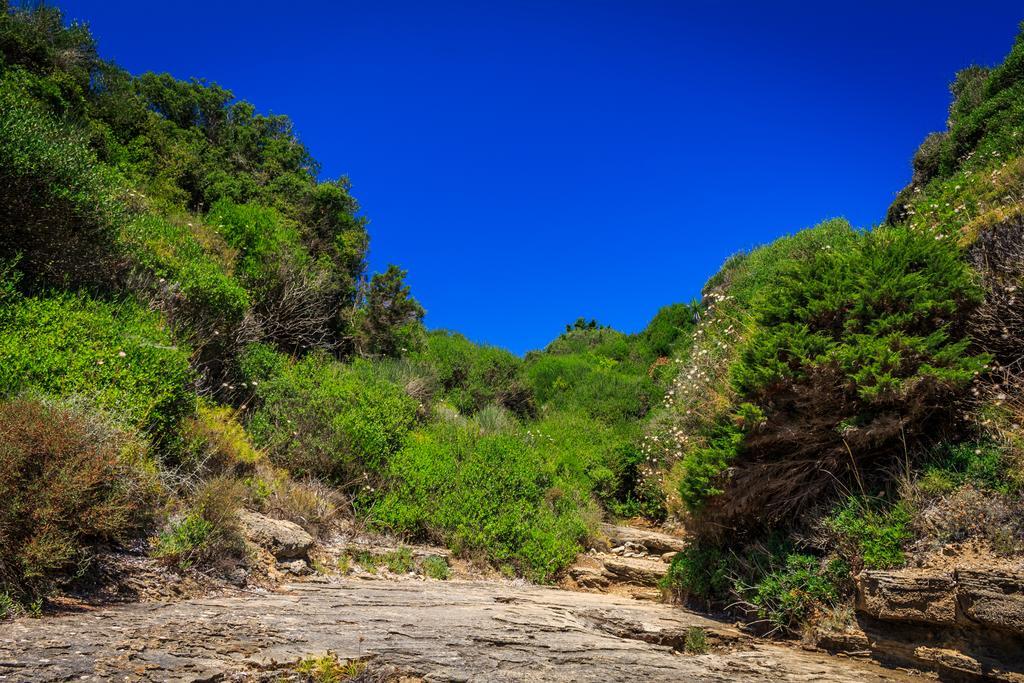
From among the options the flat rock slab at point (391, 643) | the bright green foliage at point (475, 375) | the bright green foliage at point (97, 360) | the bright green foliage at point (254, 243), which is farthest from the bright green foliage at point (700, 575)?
the bright green foliage at point (254, 243)

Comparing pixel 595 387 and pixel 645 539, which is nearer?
pixel 645 539

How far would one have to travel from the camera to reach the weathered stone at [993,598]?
503 cm

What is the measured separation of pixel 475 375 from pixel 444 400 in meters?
2.39

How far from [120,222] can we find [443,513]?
7.96 meters

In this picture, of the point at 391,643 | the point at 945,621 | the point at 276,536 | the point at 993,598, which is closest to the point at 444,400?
the point at 276,536

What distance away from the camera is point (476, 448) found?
14344 mm

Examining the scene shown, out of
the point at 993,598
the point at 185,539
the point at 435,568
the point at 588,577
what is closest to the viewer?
the point at 993,598

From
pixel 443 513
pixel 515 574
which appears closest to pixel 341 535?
pixel 443 513

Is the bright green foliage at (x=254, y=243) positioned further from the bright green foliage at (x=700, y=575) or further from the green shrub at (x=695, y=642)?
the green shrub at (x=695, y=642)

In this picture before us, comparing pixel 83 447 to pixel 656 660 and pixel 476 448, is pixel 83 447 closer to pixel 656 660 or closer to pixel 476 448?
pixel 656 660

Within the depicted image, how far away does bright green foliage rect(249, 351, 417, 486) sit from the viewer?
1277 cm

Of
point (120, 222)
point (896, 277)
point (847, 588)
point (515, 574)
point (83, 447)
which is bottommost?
point (515, 574)

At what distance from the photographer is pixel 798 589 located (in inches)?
285

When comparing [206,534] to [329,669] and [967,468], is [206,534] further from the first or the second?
[967,468]
